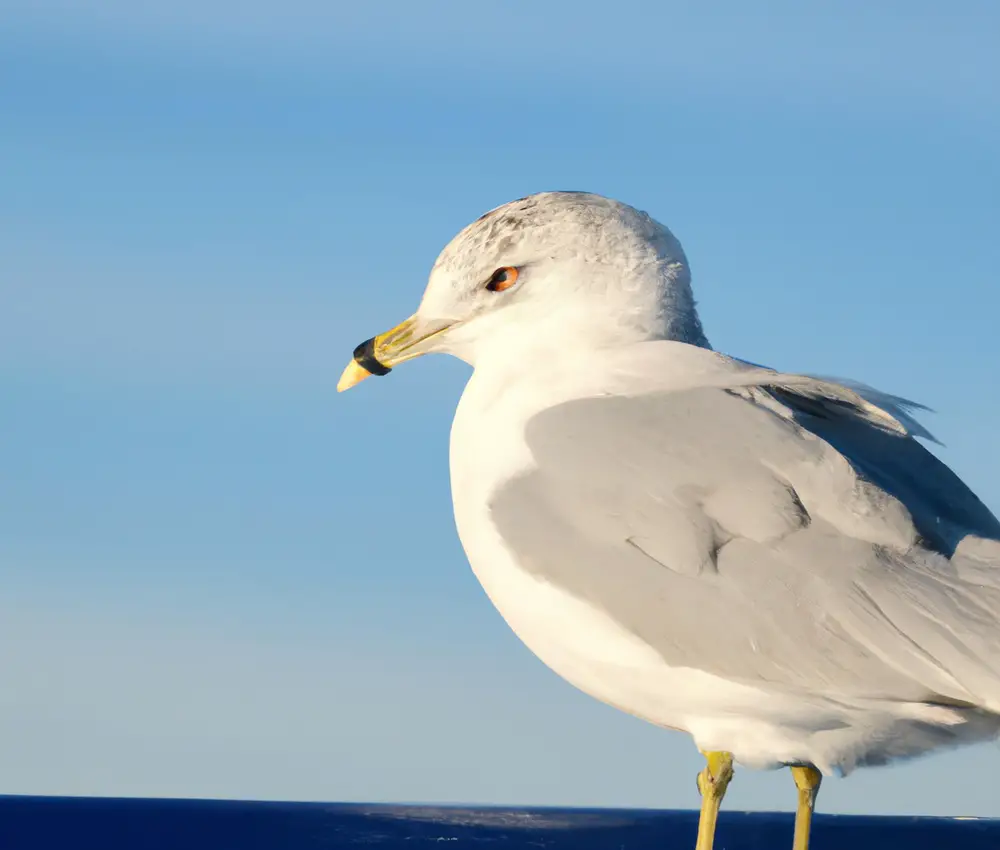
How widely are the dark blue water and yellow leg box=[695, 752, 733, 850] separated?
1.67 feet

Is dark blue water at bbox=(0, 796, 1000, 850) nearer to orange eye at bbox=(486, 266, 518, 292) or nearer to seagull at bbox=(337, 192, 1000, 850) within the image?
seagull at bbox=(337, 192, 1000, 850)

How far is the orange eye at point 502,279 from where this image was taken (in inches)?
160

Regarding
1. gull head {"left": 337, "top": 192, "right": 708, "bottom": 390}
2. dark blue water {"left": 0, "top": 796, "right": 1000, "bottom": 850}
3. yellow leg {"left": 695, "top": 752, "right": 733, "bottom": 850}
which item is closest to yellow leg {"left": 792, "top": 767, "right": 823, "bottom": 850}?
yellow leg {"left": 695, "top": 752, "right": 733, "bottom": 850}

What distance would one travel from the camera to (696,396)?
3611 millimetres

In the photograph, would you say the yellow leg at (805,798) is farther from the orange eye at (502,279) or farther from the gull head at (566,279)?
the orange eye at (502,279)

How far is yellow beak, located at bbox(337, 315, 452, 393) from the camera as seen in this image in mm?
4273

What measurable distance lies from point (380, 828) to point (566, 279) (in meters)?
1.57

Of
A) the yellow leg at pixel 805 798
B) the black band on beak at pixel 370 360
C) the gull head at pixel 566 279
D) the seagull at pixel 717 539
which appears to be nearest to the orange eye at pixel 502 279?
the gull head at pixel 566 279

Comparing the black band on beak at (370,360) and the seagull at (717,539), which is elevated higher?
the black band on beak at (370,360)

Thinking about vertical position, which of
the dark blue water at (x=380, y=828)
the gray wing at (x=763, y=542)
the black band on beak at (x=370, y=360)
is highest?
the black band on beak at (x=370, y=360)

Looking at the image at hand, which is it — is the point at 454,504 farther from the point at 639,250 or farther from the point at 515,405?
the point at 639,250

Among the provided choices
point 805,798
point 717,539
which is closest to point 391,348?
point 717,539

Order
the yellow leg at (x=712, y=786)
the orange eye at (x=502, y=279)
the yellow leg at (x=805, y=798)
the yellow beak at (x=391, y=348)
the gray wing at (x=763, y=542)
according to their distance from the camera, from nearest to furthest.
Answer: the gray wing at (x=763, y=542)
the yellow leg at (x=712, y=786)
the yellow leg at (x=805, y=798)
the orange eye at (x=502, y=279)
the yellow beak at (x=391, y=348)

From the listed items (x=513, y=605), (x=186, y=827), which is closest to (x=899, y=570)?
(x=513, y=605)
